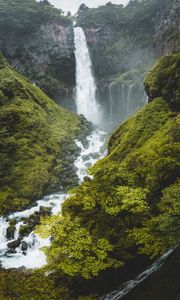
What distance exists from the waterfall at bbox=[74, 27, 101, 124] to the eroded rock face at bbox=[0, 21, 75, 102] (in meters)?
1.48

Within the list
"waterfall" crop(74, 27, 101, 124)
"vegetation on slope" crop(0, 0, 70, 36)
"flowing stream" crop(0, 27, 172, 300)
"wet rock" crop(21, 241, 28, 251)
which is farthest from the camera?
"waterfall" crop(74, 27, 101, 124)

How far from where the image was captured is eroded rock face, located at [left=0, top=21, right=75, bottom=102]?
231ft

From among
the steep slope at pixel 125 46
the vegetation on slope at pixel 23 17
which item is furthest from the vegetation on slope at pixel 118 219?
the vegetation on slope at pixel 23 17

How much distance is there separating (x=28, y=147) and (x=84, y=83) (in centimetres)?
3607

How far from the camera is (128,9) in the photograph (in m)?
93.1

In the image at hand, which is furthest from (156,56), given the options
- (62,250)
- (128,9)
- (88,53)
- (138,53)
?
(62,250)

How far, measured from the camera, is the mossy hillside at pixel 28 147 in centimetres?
3597

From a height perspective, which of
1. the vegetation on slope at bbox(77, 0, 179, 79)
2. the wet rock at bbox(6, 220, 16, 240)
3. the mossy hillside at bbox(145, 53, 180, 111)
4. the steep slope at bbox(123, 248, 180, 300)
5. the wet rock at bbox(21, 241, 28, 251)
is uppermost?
the vegetation on slope at bbox(77, 0, 179, 79)

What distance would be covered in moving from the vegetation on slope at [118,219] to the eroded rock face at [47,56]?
2079 inches

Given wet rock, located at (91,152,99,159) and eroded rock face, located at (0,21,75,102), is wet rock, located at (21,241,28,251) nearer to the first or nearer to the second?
wet rock, located at (91,152,99,159)

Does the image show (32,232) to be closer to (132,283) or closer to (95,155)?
(132,283)

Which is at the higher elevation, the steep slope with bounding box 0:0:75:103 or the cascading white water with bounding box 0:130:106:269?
the steep slope with bounding box 0:0:75:103

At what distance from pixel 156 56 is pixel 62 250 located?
65164 mm

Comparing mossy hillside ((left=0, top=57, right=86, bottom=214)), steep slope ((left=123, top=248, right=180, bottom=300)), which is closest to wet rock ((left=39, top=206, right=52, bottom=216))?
mossy hillside ((left=0, top=57, right=86, bottom=214))
